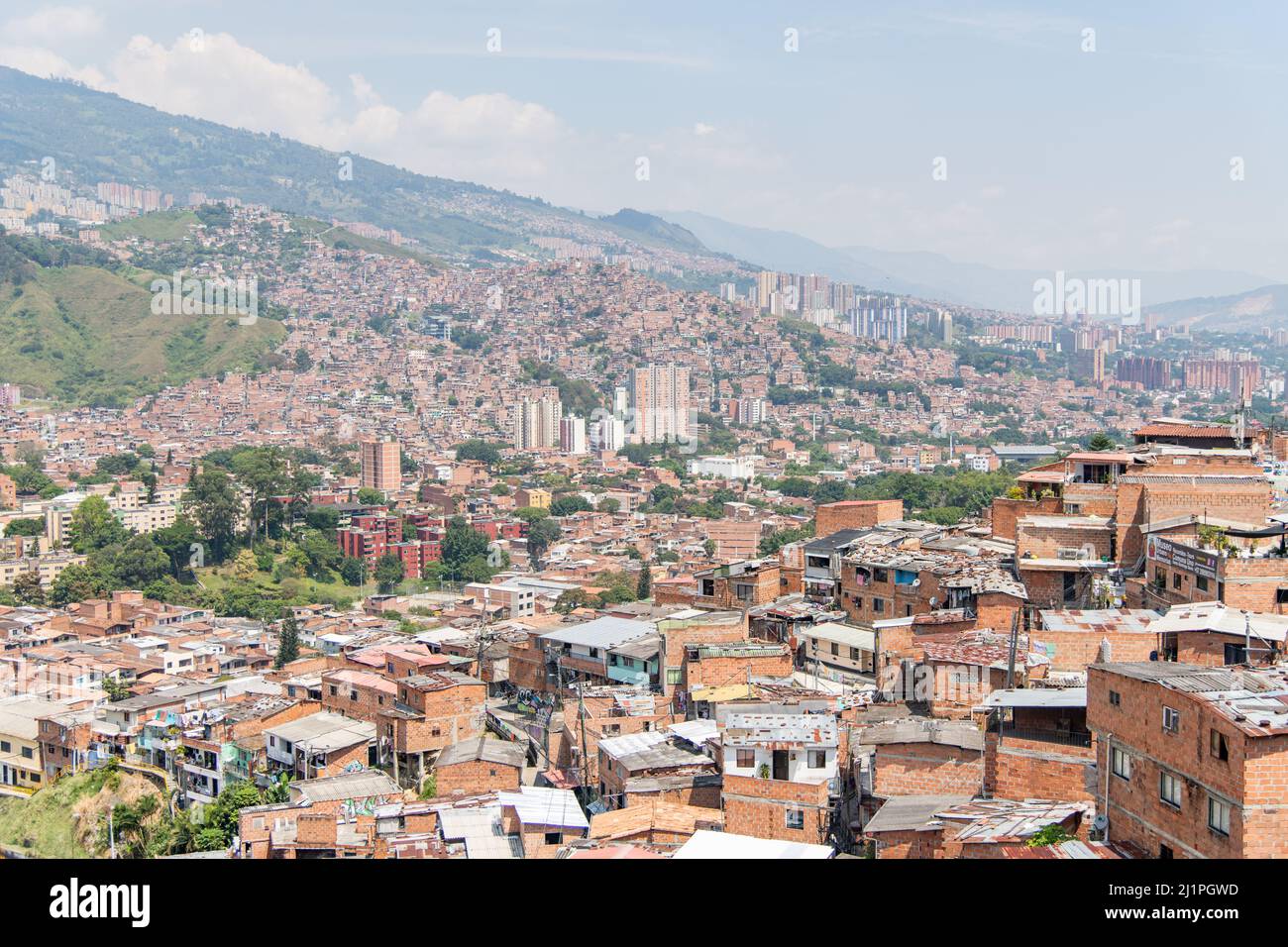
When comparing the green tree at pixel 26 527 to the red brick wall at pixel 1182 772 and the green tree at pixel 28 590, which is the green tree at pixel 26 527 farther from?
the red brick wall at pixel 1182 772

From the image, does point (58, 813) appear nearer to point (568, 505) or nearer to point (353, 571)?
point (353, 571)

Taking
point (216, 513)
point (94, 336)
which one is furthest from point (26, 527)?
point (94, 336)

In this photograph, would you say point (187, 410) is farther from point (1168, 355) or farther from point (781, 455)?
point (1168, 355)

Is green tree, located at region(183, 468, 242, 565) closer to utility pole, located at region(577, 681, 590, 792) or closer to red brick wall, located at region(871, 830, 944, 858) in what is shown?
utility pole, located at region(577, 681, 590, 792)

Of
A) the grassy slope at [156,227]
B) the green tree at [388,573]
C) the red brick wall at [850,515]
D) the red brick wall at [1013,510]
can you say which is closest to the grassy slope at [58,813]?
the red brick wall at [850,515]

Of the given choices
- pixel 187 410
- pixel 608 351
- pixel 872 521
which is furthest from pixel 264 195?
pixel 872 521

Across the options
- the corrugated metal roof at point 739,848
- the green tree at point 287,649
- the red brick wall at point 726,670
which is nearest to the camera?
→ the corrugated metal roof at point 739,848

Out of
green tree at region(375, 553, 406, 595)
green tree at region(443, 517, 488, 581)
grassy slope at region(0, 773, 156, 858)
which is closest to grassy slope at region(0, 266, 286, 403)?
green tree at region(443, 517, 488, 581)
